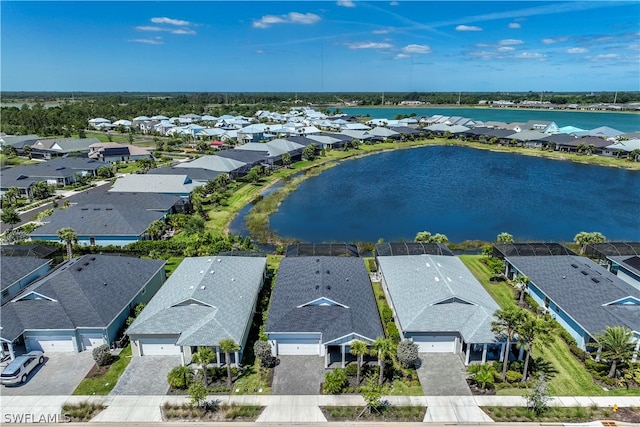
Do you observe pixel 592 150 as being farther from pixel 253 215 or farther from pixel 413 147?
Answer: pixel 253 215

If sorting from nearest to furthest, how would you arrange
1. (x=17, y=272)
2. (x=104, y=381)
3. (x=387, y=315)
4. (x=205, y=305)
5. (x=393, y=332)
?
(x=104, y=381) → (x=205, y=305) → (x=393, y=332) → (x=387, y=315) → (x=17, y=272)

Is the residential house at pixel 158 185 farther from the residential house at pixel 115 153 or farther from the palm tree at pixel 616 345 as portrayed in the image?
the palm tree at pixel 616 345

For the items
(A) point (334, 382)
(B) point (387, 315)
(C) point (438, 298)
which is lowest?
(B) point (387, 315)

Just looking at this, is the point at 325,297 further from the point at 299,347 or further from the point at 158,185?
the point at 158,185

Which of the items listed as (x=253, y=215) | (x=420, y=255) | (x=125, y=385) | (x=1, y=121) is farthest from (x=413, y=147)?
(x=1, y=121)

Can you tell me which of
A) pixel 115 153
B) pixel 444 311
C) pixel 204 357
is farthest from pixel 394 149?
pixel 204 357

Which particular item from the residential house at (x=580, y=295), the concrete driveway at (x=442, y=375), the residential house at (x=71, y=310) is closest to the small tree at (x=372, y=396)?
the concrete driveway at (x=442, y=375)

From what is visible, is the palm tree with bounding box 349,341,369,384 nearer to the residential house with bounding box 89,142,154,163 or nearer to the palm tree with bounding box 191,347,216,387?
the palm tree with bounding box 191,347,216,387

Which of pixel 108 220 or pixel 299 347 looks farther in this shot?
pixel 108 220
